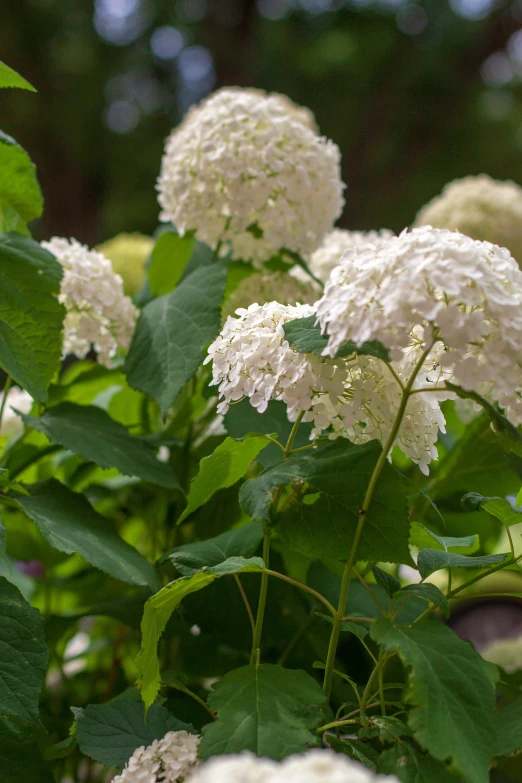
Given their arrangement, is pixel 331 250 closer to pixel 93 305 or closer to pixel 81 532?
pixel 93 305

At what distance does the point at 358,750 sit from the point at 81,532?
0.99 feet

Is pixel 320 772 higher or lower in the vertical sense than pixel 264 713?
higher

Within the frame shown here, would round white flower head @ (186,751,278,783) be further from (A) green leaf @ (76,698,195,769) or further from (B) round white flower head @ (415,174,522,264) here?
(B) round white flower head @ (415,174,522,264)

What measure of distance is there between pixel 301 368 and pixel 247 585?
305 millimetres

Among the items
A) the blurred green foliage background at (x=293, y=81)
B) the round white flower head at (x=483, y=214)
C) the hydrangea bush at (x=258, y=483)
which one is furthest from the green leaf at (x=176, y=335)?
the blurred green foliage background at (x=293, y=81)

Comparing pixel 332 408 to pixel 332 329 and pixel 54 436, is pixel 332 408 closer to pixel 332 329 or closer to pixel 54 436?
pixel 332 329

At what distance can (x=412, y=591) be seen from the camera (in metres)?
0.47

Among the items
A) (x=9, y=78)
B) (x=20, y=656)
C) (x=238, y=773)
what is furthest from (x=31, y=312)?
(x=238, y=773)

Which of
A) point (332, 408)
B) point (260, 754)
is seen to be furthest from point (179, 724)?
→ point (332, 408)

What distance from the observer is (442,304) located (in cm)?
41

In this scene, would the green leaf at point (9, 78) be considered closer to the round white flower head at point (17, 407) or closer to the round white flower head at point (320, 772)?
the round white flower head at point (17, 407)

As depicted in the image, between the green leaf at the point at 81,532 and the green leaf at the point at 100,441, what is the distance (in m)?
0.05

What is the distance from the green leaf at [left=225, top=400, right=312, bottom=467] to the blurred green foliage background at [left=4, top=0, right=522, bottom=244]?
12.9 ft

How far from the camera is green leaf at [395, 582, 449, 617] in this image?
0.46 metres
